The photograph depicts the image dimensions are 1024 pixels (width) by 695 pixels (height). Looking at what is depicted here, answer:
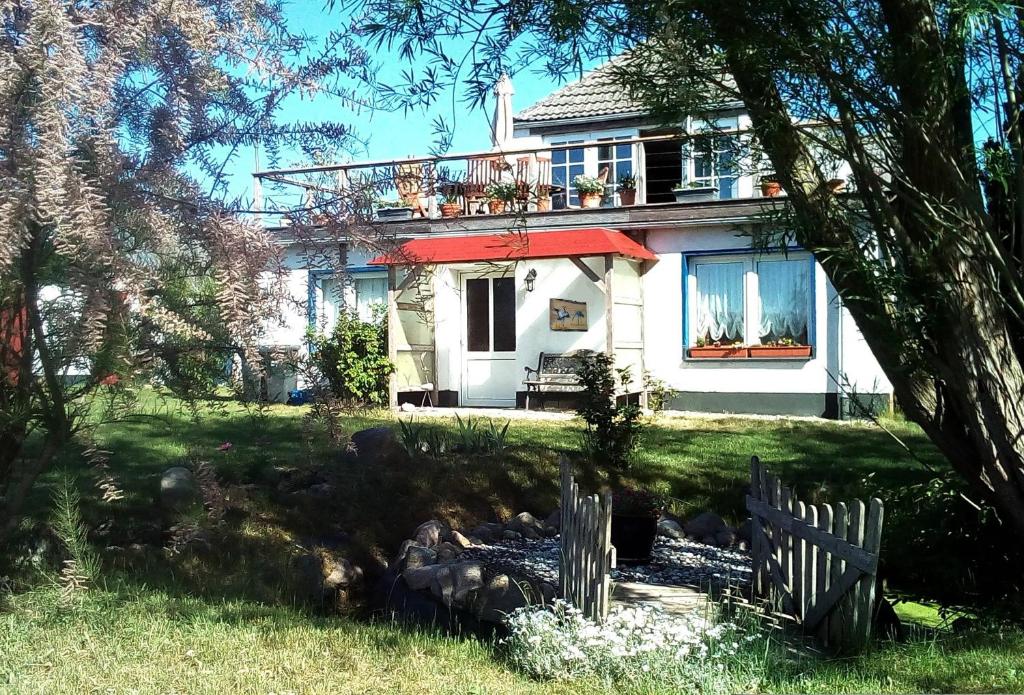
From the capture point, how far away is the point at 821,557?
615 cm

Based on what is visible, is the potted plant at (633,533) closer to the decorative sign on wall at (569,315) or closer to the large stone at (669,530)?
the large stone at (669,530)

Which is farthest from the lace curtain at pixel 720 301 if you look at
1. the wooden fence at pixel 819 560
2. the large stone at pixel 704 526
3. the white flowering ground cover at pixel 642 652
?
the white flowering ground cover at pixel 642 652

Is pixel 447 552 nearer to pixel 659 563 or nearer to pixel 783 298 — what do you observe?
pixel 659 563

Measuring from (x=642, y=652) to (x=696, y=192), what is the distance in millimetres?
13967

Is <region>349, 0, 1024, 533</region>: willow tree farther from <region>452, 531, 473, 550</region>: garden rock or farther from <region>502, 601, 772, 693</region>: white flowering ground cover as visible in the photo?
<region>452, 531, 473, 550</region>: garden rock

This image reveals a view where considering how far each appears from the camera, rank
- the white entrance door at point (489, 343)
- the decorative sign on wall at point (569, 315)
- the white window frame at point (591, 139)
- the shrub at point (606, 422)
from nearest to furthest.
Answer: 1. the shrub at point (606, 422)
2. the decorative sign on wall at point (569, 315)
3. the white entrance door at point (489, 343)
4. the white window frame at point (591, 139)

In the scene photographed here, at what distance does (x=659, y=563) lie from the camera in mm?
8516

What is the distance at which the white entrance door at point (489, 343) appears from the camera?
19.5 m

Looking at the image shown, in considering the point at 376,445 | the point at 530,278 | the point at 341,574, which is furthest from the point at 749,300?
the point at 341,574

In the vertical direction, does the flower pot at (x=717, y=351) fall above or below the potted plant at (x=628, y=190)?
below

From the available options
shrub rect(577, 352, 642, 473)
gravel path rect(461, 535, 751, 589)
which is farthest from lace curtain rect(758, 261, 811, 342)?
gravel path rect(461, 535, 751, 589)

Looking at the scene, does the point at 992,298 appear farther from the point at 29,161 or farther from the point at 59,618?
the point at 59,618

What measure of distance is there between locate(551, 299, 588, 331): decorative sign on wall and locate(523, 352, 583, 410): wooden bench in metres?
0.63

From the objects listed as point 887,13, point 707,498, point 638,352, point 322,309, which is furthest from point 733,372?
point 322,309
